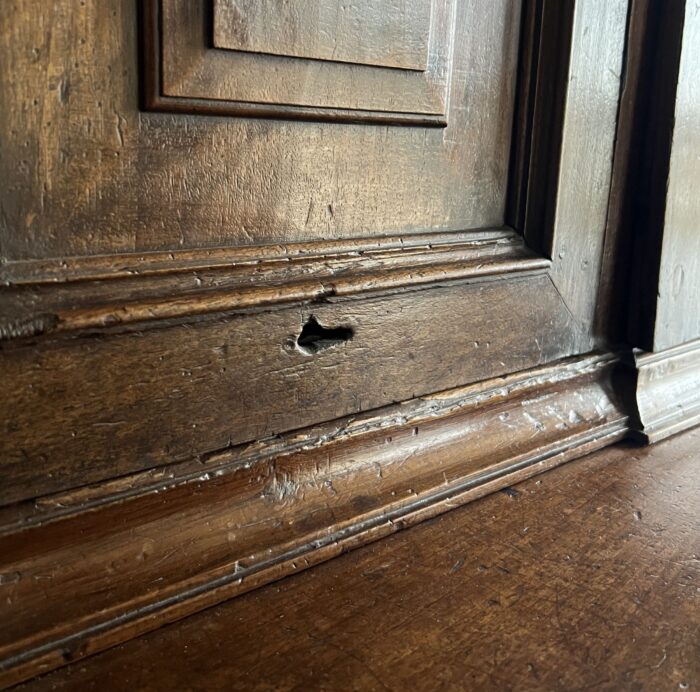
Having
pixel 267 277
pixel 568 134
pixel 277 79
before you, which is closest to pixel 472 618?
pixel 267 277

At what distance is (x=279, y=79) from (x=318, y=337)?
22 cm

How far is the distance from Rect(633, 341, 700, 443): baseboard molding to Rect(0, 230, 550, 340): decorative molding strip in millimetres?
280

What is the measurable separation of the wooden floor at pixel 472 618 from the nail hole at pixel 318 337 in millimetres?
178

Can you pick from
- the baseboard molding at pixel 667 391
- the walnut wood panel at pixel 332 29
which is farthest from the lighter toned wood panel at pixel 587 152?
the walnut wood panel at pixel 332 29

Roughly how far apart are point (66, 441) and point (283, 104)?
310 mm

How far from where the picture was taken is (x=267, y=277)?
2.23 ft

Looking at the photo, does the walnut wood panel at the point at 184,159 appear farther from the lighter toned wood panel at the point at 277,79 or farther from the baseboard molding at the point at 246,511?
the baseboard molding at the point at 246,511

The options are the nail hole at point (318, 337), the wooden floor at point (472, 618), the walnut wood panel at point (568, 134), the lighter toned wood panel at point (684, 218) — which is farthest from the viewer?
the lighter toned wood panel at point (684, 218)

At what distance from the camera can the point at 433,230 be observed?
82 cm

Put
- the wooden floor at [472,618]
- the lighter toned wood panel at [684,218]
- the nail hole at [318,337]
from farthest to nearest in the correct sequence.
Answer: the lighter toned wood panel at [684,218] < the nail hole at [318,337] < the wooden floor at [472,618]

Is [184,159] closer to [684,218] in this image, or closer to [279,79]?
[279,79]

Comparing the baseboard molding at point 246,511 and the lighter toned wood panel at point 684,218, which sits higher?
the lighter toned wood panel at point 684,218

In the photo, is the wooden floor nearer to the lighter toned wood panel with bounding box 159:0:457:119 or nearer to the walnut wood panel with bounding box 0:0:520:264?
the walnut wood panel with bounding box 0:0:520:264

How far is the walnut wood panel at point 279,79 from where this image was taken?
60cm
